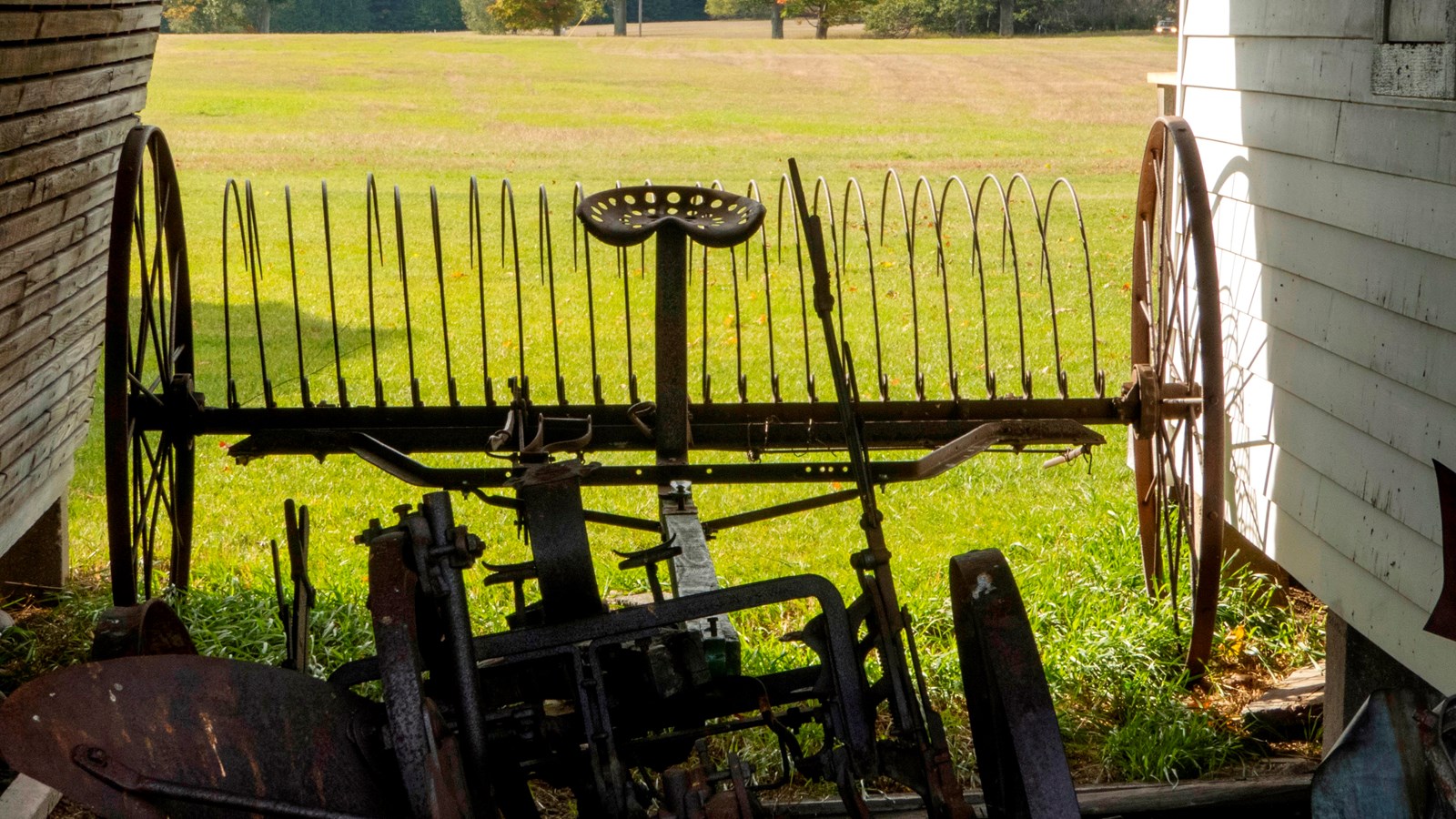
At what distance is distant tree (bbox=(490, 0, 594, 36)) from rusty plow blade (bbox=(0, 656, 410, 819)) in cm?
3712

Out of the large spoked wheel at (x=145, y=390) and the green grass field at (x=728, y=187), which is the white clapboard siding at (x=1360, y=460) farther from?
the large spoked wheel at (x=145, y=390)

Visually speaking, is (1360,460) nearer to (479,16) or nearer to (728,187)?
(728,187)

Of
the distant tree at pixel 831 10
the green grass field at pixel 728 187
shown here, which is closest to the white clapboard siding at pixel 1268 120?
the green grass field at pixel 728 187

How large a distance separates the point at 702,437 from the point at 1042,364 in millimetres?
4326

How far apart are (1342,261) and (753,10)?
1586 inches

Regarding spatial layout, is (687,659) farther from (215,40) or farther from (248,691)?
(215,40)

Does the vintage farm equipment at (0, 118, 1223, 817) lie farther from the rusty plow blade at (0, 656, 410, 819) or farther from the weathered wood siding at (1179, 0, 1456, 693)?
the weathered wood siding at (1179, 0, 1456, 693)

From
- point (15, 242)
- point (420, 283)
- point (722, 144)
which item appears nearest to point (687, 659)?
point (15, 242)

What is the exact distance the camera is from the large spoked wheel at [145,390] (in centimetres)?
378

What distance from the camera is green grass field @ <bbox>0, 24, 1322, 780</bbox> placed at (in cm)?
473

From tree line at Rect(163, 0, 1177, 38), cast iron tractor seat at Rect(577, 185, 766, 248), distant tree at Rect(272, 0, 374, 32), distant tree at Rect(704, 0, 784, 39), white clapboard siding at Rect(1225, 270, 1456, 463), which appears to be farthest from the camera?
distant tree at Rect(272, 0, 374, 32)

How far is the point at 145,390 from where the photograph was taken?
429 cm

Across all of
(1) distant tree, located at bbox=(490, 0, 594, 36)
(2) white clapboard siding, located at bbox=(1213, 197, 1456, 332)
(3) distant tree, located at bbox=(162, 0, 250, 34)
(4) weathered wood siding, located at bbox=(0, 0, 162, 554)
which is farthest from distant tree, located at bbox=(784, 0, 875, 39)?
(2) white clapboard siding, located at bbox=(1213, 197, 1456, 332)

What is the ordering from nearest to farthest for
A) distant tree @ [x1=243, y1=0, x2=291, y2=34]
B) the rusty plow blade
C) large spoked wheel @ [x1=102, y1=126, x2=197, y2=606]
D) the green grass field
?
the rusty plow blade
large spoked wheel @ [x1=102, y1=126, x2=197, y2=606]
the green grass field
distant tree @ [x1=243, y1=0, x2=291, y2=34]
